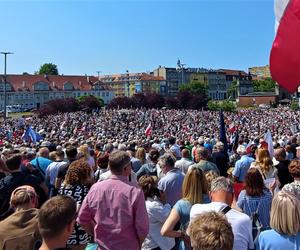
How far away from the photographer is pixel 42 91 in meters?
125

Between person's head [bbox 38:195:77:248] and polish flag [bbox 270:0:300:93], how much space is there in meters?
4.43

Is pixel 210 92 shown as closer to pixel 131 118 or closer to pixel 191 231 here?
pixel 131 118

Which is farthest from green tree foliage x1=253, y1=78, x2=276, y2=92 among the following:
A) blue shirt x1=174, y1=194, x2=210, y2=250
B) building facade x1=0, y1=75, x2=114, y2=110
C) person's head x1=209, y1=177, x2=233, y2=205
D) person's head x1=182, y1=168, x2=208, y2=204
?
person's head x1=209, y1=177, x2=233, y2=205

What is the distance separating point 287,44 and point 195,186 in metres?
2.92

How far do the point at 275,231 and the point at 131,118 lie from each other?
168 feet

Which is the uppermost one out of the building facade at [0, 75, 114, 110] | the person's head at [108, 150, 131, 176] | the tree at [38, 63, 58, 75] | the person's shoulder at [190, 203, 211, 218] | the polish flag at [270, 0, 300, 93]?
the tree at [38, 63, 58, 75]

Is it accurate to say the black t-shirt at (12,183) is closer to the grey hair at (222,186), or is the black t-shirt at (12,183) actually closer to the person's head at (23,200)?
the person's head at (23,200)

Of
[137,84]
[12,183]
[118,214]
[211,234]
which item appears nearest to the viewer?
[211,234]

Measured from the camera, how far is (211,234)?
2709 mm

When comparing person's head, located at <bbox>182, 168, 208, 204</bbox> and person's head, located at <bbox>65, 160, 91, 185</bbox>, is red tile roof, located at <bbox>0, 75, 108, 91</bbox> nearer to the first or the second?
person's head, located at <bbox>65, 160, 91, 185</bbox>

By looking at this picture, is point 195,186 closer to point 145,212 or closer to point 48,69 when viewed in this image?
point 145,212

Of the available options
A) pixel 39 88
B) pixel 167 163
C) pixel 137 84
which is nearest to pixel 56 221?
pixel 167 163

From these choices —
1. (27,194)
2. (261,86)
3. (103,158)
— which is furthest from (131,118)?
(261,86)

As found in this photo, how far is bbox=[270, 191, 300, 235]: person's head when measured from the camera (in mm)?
3283
